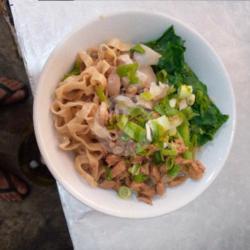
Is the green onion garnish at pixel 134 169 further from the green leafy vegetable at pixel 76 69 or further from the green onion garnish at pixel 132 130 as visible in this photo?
the green leafy vegetable at pixel 76 69

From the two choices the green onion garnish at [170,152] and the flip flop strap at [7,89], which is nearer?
the green onion garnish at [170,152]

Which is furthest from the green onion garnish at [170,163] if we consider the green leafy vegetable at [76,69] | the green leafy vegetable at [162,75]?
the green leafy vegetable at [76,69]

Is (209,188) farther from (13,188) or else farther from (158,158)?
(13,188)

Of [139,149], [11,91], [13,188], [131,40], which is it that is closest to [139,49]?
[131,40]

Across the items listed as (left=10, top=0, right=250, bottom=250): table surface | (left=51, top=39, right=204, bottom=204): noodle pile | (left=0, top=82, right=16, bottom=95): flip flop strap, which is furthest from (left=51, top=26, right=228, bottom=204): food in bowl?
(left=0, top=82, right=16, bottom=95): flip flop strap

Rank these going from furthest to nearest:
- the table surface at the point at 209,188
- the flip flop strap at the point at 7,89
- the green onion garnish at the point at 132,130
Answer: the flip flop strap at the point at 7,89
the table surface at the point at 209,188
the green onion garnish at the point at 132,130

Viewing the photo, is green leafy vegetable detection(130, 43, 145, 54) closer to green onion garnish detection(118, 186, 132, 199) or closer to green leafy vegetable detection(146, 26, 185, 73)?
green leafy vegetable detection(146, 26, 185, 73)
